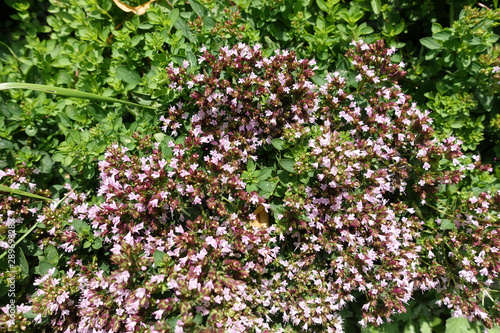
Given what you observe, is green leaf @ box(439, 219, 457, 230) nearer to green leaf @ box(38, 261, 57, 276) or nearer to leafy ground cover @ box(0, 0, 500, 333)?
leafy ground cover @ box(0, 0, 500, 333)

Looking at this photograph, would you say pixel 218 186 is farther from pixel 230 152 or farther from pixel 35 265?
pixel 35 265

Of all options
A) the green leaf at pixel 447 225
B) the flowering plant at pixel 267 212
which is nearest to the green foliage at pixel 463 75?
the flowering plant at pixel 267 212

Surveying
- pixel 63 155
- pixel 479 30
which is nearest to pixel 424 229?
pixel 479 30

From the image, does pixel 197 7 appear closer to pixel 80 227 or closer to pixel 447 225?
pixel 80 227

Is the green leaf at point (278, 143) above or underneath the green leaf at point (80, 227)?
above

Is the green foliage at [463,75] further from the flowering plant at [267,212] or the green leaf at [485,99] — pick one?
the flowering plant at [267,212]

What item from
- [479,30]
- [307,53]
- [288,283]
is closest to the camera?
[479,30]
